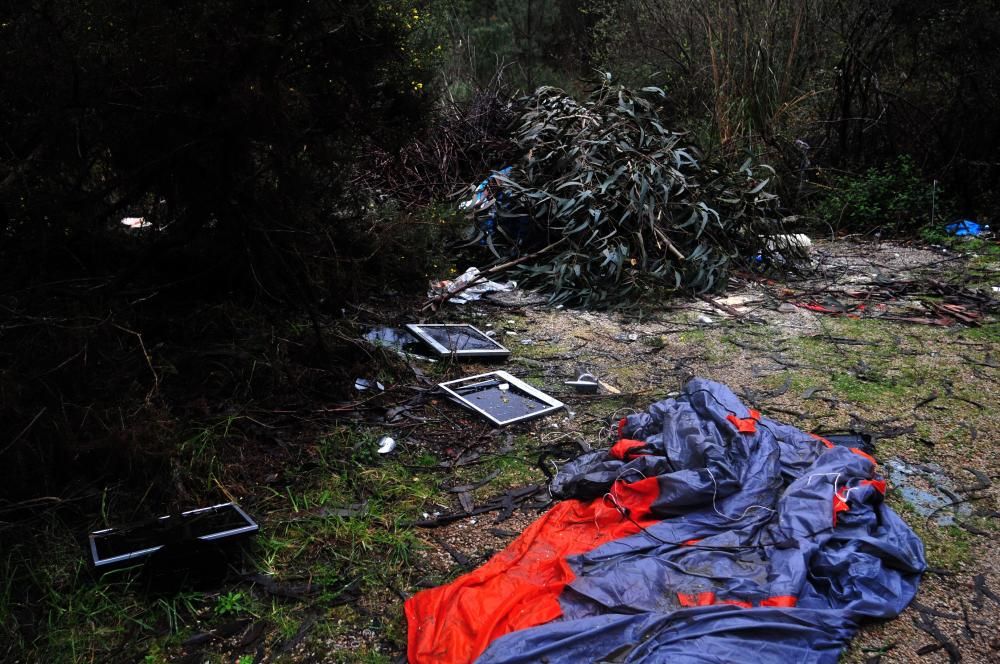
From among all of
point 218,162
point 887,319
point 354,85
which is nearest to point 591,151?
point 887,319

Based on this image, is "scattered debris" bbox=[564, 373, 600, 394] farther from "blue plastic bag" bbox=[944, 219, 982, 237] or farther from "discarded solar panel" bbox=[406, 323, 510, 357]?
"blue plastic bag" bbox=[944, 219, 982, 237]

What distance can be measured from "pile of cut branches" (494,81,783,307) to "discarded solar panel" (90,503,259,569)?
3700mm

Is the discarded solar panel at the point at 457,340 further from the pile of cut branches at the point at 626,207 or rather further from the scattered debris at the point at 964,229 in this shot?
the scattered debris at the point at 964,229

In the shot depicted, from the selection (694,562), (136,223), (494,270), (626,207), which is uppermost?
(136,223)

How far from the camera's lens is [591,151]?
666 cm

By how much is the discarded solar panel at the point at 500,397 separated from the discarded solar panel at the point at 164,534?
154 centimetres

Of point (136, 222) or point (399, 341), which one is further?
point (399, 341)

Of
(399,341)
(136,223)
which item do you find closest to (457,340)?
(399,341)

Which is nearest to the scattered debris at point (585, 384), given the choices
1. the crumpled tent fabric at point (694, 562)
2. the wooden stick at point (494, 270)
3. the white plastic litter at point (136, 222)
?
the crumpled tent fabric at point (694, 562)

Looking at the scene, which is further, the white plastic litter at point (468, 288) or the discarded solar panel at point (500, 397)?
the white plastic litter at point (468, 288)

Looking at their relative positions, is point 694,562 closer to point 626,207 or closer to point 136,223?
point 136,223

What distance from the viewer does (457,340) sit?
4.83m

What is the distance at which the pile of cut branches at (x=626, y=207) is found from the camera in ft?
19.8

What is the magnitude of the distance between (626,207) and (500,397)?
2.86m
